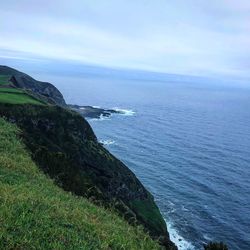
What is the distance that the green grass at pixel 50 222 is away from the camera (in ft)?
33.7

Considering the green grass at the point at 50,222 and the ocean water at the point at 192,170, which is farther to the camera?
the ocean water at the point at 192,170

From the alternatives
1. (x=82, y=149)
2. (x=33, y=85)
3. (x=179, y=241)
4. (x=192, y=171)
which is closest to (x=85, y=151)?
(x=82, y=149)

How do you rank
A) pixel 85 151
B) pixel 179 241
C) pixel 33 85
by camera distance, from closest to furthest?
1. pixel 179 241
2. pixel 85 151
3. pixel 33 85

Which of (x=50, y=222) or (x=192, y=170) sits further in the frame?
(x=192, y=170)

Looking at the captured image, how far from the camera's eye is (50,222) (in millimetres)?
11836

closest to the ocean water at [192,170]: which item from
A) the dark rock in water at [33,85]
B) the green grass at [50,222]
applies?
the dark rock in water at [33,85]

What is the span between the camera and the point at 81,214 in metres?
14.1

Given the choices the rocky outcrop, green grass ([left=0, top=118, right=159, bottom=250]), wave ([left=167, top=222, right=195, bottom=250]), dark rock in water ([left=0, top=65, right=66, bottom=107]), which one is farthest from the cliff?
dark rock in water ([left=0, top=65, right=66, bottom=107])

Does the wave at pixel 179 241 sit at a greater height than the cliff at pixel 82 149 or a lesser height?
lesser

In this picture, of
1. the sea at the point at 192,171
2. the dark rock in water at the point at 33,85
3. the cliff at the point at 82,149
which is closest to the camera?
the cliff at the point at 82,149

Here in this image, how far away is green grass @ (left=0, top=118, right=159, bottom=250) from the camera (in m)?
10.3

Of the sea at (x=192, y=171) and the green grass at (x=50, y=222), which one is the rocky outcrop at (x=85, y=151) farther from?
the green grass at (x=50, y=222)

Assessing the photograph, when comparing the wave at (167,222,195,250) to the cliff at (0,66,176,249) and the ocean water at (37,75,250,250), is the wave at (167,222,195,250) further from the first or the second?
the cliff at (0,66,176,249)

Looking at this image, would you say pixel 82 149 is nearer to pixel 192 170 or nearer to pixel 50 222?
pixel 192 170
